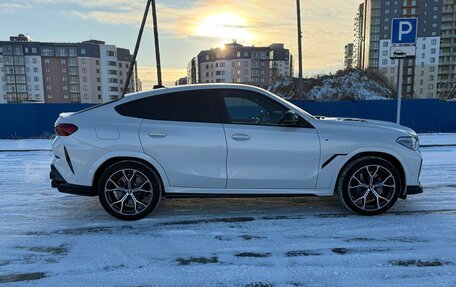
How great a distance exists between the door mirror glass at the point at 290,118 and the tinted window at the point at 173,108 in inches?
33.9

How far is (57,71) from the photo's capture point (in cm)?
9994

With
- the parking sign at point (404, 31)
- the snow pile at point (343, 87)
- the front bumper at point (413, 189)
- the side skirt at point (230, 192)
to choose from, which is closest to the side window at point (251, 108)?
the side skirt at point (230, 192)

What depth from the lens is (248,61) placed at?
375 ft

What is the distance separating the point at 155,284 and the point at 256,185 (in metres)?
1.88

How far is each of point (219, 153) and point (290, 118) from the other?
977mm

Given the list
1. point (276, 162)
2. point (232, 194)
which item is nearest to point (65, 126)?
point (232, 194)

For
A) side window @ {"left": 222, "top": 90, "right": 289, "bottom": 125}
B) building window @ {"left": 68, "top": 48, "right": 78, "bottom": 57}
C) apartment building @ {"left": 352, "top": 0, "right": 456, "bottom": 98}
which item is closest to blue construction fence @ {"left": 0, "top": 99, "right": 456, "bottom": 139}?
side window @ {"left": 222, "top": 90, "right": 289, "bottom": 125}

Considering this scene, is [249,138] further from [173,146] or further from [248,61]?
[248,61]

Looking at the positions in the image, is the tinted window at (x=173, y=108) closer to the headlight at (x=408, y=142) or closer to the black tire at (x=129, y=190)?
the black tire at (x=129, y=190)

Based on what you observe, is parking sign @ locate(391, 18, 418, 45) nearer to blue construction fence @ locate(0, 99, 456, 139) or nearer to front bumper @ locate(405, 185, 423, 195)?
front bumper @ locate(405, 185, 423, 195)

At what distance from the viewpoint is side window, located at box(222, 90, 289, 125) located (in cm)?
448

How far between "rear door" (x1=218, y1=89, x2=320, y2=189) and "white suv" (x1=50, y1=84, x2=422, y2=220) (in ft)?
0.04

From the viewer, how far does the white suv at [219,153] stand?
4.34 metres

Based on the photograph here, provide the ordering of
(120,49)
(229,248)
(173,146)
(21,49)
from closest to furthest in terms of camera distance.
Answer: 1. (229,248)
2. (173,146)
3. (21,49)
4. (120,49)
